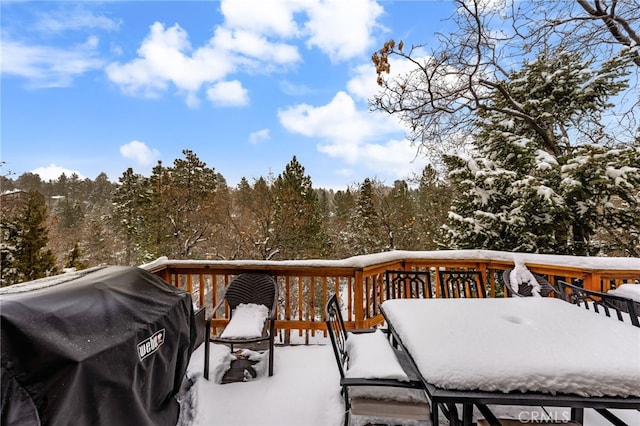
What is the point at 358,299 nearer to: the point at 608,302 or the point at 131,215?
the point at 608,302

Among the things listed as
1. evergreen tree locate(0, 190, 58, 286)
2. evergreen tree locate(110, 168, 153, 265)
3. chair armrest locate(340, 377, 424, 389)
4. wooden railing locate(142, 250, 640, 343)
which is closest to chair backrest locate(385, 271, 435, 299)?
wooden railing locate(142, 250, 640, 343)

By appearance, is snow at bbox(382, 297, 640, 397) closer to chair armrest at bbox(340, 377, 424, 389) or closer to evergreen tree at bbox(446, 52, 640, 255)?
chair armrest at bbox(340, 377, 424, 389)

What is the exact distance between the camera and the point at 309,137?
45.5ft

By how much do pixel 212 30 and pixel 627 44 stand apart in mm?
7356

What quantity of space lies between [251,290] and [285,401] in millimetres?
1185

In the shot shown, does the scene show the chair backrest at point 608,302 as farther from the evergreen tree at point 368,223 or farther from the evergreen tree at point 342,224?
the evergreen tree at point 342,224

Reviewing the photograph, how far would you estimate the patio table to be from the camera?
125 cm

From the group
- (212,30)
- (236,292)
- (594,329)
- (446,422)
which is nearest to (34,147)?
(212,30)

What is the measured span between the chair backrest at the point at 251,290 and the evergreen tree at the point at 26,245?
1127 cm

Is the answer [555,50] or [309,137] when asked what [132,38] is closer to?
[555,50]

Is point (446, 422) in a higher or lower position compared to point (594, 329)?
lower

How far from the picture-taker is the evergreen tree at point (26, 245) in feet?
33.6

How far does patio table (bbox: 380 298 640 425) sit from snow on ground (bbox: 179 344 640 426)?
1.39 feet

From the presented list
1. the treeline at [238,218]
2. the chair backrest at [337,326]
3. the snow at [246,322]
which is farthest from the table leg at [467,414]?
the treeline at [238,218]
